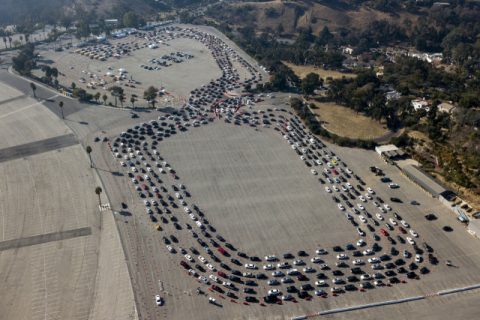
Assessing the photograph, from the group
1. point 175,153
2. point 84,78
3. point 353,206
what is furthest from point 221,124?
point 84,78

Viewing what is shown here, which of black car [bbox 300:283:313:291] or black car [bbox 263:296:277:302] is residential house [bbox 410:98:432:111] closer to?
black car [bbox 300:283:313:291]

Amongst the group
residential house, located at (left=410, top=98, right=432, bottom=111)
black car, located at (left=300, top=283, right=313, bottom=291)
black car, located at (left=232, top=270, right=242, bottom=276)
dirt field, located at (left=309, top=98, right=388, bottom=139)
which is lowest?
black car, located at (left=300, top=283, right=313, bottom=291)

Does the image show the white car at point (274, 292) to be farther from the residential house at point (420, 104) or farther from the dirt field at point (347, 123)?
the residential house at point (420, 104)

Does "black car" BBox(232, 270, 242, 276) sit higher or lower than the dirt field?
lower

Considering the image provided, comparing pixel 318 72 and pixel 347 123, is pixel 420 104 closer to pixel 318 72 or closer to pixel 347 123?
pixel 347 123

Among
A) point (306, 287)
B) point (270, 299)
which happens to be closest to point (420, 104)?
point (306, 287)

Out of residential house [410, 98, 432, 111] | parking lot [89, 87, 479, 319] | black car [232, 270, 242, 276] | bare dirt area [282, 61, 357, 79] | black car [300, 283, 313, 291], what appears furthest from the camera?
bare dirt area [282, 61, 357, 79]

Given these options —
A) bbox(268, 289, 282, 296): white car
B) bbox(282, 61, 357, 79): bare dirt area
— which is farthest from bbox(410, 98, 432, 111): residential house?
bbox(268, 289, 282, 296): white car
